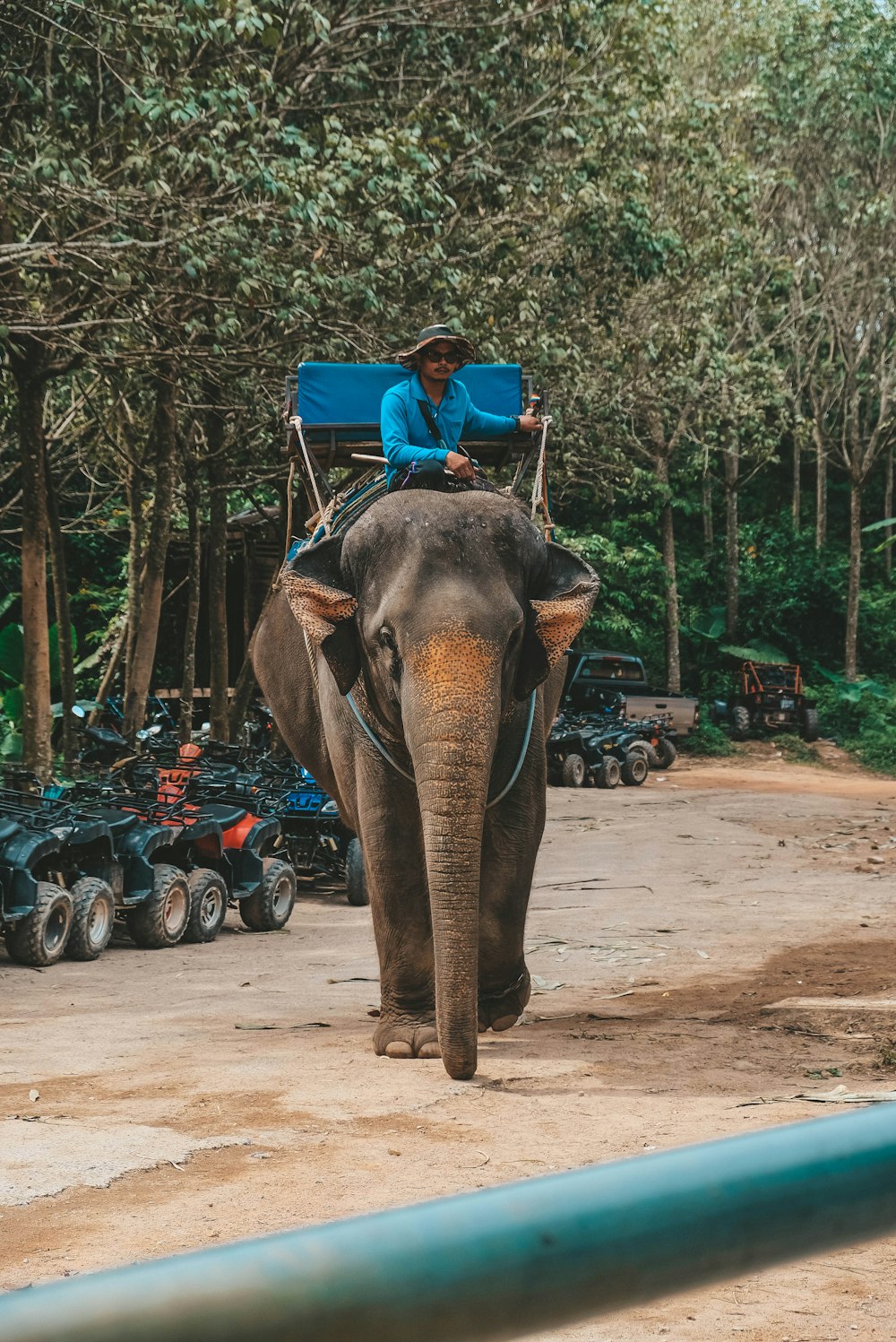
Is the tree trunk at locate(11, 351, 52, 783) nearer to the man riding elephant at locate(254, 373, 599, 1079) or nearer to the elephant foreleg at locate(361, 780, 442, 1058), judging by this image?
the man riding elephant at locate(254, 373, 599, 1079)

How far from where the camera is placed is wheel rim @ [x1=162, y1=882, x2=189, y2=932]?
11.5 meters

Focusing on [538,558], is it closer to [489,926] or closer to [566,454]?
[489,926]

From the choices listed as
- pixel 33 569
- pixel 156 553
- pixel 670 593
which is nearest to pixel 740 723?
pixel 670 593

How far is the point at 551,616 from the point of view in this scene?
6746 mm

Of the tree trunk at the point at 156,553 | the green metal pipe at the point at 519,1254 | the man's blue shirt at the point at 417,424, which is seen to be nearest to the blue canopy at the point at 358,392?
the man's blue shirt at the point at 417,424

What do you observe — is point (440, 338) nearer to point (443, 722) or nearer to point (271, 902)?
point (443, 722)

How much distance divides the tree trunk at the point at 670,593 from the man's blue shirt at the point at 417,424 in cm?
2729

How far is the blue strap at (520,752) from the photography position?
6984 millimetres

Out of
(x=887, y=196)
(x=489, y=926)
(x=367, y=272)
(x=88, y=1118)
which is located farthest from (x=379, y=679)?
(x=887, y=196)

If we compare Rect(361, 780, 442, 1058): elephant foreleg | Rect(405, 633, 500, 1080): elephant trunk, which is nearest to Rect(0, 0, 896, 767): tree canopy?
Rect(361, 780, 442, 1058): elephant foreleg

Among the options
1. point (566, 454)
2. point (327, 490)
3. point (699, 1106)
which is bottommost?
point (699, 1106)

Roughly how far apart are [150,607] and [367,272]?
622 cm

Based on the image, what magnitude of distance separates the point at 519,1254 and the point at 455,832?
523 centimetres

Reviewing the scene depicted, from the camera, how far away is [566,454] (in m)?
22.0
